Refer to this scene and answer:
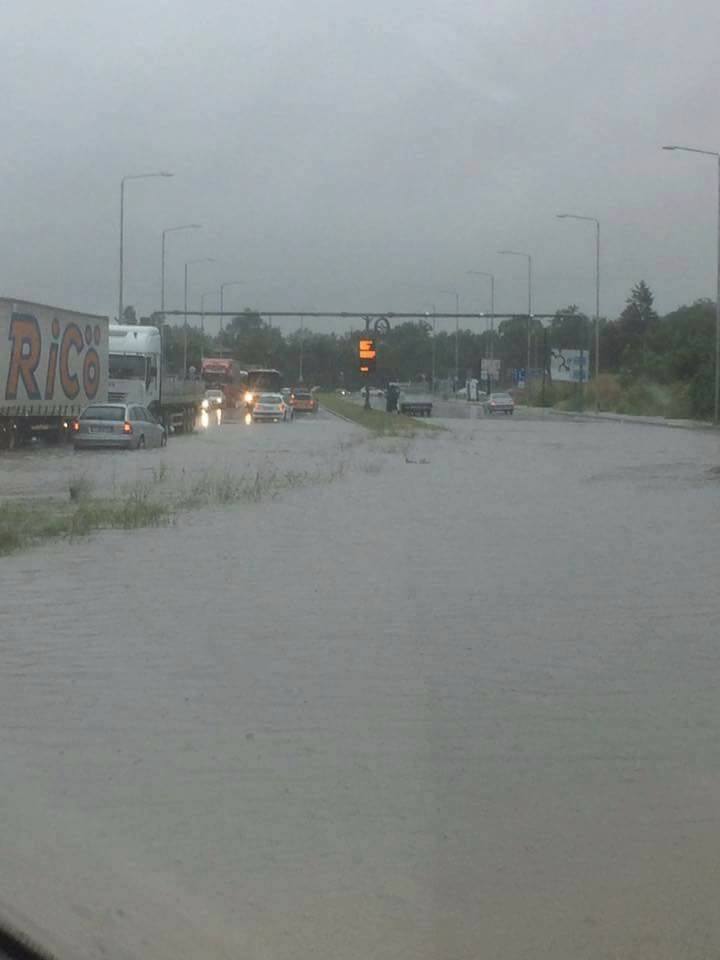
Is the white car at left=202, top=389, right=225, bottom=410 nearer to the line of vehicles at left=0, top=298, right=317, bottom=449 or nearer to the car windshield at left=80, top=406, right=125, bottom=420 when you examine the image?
the line of vehicles at left=0, top=298, right=317, bottom=449

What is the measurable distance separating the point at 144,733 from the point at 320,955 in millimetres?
3631

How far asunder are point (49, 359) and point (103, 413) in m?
3.33

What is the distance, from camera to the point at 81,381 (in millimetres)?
46875

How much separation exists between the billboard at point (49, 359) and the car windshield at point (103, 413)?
6.05 ft

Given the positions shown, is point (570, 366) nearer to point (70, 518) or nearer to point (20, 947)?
point (70, 518)

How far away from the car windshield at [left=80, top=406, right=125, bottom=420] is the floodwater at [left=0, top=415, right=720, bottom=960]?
22282 millimetres

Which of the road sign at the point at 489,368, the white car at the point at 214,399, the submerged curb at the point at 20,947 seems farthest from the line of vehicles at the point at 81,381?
the road sign at the point at 489,368

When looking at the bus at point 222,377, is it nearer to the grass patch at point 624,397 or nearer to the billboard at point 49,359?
the grass patch at point 624,397

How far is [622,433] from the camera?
58.4 meters

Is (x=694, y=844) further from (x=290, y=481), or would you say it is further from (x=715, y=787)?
(x=290, y=481)

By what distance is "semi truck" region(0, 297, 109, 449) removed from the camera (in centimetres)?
4069

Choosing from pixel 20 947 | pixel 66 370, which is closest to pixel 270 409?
pixel 66 370

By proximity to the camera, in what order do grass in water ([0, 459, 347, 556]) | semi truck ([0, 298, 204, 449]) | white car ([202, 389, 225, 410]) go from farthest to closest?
1. white car ([202, 389, 225, 410])
2. semi truck ([0, 298, 204, 449])
3. grass in water ([0, 459, 347, 556])

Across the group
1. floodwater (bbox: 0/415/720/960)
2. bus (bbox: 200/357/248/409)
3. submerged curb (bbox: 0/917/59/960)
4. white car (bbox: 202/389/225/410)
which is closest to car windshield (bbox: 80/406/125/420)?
floodwater (bbox: 0/415/720/960)
